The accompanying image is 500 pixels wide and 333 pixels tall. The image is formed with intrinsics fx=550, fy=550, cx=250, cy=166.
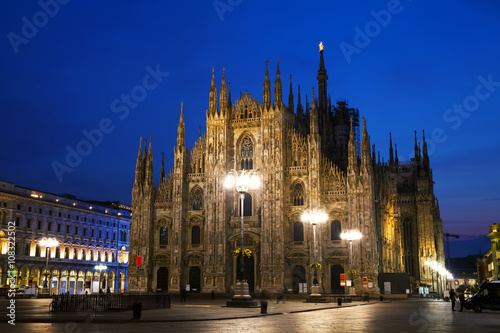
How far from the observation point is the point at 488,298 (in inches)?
1324

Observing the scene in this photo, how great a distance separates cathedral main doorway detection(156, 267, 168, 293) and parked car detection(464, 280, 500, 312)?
38821mm

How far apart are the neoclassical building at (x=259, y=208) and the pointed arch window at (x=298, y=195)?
4.4 inches

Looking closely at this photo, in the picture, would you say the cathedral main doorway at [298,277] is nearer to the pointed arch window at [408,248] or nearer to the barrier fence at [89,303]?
the barrier fence at [89,303]

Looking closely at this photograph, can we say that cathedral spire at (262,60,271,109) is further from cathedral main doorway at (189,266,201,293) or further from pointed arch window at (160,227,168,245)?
cathedral main doorway at (189,266,201,293)

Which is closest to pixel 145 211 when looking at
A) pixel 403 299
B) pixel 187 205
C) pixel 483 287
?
pixel 187 205

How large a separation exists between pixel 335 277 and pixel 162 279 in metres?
20.3

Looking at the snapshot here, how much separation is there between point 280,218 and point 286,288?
24.6 ft

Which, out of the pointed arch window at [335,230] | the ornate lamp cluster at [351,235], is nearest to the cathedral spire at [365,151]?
the pointed arch window at [335,230]

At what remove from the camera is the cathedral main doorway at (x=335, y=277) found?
58.7 m

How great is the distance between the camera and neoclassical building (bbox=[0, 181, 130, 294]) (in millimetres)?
77938

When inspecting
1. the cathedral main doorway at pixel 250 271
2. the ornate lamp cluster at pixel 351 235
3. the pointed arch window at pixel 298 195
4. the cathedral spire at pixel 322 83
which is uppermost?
the cathedral spire at pixel 322 83

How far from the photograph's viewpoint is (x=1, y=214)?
2990 inches

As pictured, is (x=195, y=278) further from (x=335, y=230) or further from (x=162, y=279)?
(x=335, y=230)

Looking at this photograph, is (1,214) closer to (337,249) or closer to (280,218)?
(280,218)
